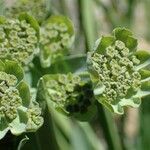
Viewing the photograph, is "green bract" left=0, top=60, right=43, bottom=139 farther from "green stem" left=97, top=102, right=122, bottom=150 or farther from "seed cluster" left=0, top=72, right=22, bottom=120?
"green stem" left=97, top=102, right=122, bottom=150

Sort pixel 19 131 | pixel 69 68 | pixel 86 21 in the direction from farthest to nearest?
1. pixel 86 21
2. pixel 69 68
3. pixel 19 131

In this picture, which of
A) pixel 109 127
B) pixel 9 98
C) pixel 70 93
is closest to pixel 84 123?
pixel 109 127

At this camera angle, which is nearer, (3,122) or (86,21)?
(3,122)

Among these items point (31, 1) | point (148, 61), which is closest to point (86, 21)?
point (31, 1)

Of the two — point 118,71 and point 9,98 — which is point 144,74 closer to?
point 118,71

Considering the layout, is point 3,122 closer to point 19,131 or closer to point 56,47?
point 19,131

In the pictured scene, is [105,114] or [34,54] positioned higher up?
[34,54]
